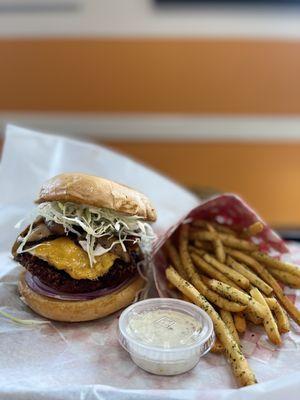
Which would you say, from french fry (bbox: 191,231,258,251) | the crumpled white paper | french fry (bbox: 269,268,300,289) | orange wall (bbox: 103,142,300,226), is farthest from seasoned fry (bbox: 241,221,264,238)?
orange wall (bbox: 103,142,300,226)

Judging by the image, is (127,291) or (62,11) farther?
(62,11)

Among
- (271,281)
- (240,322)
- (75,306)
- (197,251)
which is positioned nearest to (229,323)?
(240,322)

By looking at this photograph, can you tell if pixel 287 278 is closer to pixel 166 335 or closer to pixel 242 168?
pixel 166 335

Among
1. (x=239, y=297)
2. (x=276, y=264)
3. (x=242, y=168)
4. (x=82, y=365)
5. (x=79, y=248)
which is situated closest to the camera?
(x=82, y=365)

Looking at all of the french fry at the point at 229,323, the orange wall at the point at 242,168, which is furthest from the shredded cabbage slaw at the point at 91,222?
the orange wall at the point at 242,168

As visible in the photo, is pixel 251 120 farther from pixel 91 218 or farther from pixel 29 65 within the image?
pixel 91 218

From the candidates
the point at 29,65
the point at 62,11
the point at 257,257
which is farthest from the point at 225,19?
the point at 257,257
